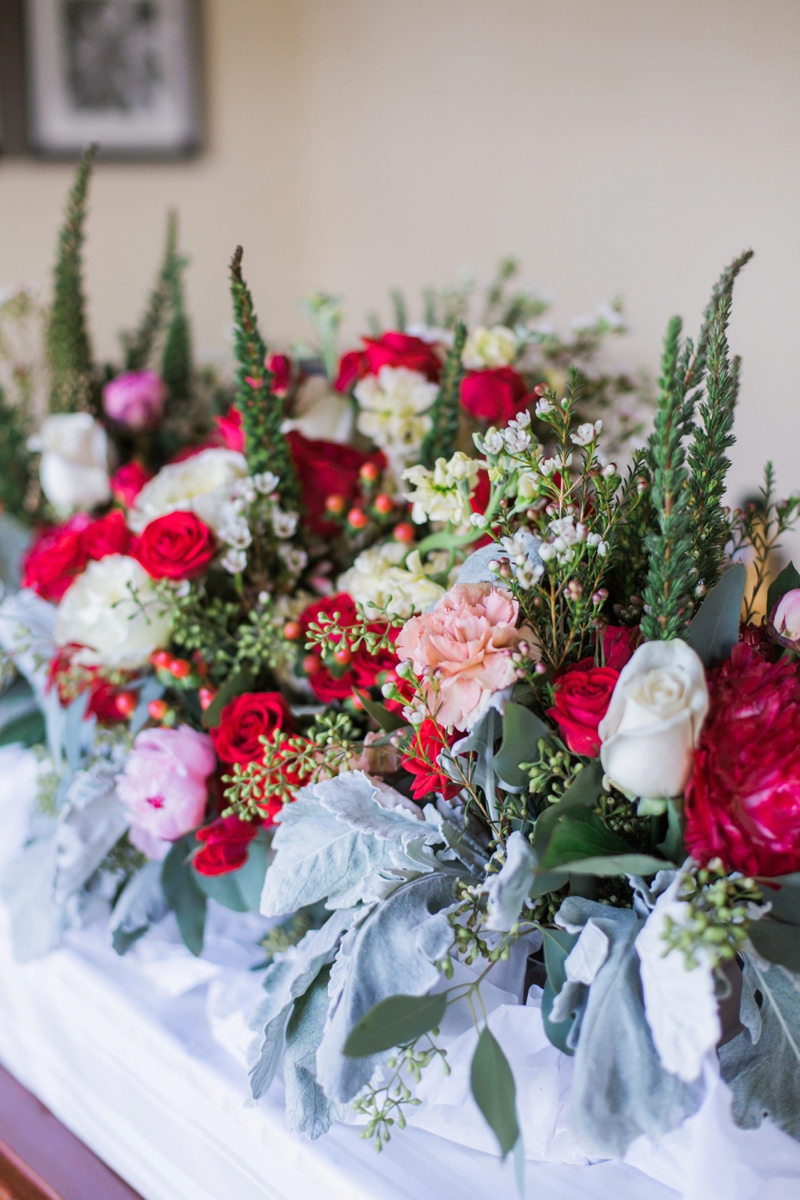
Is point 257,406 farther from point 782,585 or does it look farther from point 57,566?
point 782,585

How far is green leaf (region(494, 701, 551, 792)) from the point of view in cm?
47

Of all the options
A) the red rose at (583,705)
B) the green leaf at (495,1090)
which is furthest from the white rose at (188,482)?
the green leaf at (495,1090)

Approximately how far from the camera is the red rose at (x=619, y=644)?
0.49 meters

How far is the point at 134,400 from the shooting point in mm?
1067

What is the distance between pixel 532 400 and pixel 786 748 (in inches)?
20.1

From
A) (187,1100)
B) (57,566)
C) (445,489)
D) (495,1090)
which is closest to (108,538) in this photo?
(57,566)

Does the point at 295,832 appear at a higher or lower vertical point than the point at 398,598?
lower

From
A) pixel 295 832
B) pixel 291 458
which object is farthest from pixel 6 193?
pixel 295 832

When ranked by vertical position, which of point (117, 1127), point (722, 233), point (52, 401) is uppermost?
point (722, 233)

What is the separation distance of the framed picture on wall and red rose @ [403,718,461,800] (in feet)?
6.32

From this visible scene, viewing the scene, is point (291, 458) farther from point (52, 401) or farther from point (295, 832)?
point (52, 401)

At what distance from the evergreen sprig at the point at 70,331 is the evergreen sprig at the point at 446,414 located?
1.80ft

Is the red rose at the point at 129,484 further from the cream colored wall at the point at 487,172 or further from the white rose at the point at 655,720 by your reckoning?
the cream colored wall at the point at 487,172

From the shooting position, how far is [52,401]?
3.64ft
